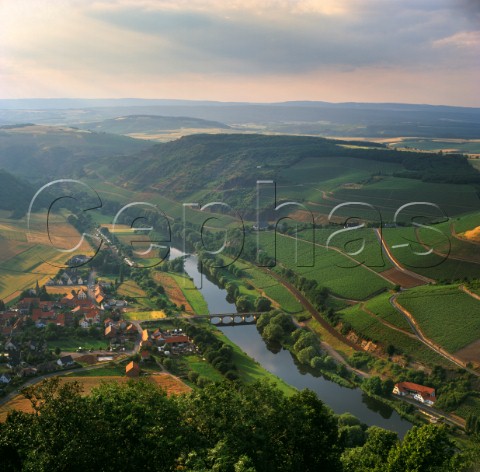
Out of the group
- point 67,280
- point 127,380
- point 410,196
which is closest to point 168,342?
point 127,380

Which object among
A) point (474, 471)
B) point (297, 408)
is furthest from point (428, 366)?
point (297, 408)

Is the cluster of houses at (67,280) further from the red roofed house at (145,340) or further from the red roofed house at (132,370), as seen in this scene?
the red roofed house at (132,370)

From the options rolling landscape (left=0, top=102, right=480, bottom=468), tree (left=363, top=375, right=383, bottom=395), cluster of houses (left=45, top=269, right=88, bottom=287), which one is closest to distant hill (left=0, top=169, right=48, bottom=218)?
rolling landscape (left=0, top=102, right=480, bottom=468)

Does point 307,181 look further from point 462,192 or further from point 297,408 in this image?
point 297,408

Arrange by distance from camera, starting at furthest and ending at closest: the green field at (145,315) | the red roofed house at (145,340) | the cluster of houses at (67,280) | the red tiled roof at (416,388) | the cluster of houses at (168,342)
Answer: the cluster of houses at (67,280), the green field at (145,315), the red roofed house at (145,340), the cluster of houses at (168,342), the red tiled roof at (416,388)

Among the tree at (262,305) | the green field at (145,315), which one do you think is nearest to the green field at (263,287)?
the tree at (262,305)

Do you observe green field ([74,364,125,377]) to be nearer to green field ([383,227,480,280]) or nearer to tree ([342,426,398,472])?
tree ([342,426,398,472])

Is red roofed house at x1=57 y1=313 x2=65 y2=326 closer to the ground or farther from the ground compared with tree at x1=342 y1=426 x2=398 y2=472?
closer to the ground
